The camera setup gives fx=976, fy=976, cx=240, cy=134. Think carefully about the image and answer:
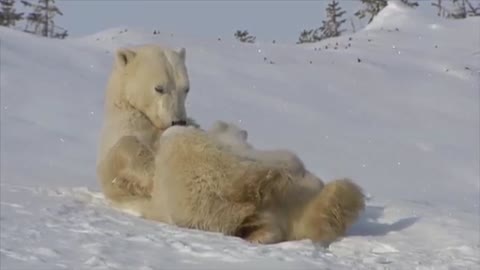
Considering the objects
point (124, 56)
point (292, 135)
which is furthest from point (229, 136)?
point (292, 135)

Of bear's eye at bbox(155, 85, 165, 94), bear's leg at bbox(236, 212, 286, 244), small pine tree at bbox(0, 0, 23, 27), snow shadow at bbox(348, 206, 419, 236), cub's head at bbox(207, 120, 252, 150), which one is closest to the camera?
bear's leg at bbox(236, 212, 286, 244)

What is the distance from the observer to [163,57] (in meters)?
5.51

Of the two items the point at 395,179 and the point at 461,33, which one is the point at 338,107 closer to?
the point at 395,179

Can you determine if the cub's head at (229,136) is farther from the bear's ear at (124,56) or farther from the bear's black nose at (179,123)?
the bear's ear at (124,56)

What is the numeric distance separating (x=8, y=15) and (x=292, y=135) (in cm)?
1990

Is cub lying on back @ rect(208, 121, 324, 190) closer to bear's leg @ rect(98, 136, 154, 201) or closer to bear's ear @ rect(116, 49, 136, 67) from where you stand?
bear's leg @ rect(98, 136, 154, 201)

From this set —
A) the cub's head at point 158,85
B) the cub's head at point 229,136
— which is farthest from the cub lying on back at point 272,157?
the cub's head at point 158,85

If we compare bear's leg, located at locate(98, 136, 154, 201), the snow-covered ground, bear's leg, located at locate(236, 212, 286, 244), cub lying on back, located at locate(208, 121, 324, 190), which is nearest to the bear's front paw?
bear's leg, located at locate(98, 136, 154, 201)

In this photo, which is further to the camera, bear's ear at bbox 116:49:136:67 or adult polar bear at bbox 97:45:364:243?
bear's ear at bbox 116:49:136:67

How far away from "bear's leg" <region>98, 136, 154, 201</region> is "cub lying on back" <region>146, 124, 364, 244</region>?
0.36 metres

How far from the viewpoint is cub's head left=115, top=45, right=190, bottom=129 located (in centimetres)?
543

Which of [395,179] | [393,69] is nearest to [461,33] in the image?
[393,69]

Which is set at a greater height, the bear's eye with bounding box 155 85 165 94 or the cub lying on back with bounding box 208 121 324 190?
the bear's eye with bounding box 155 85 165 94

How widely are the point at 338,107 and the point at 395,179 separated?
359cm
